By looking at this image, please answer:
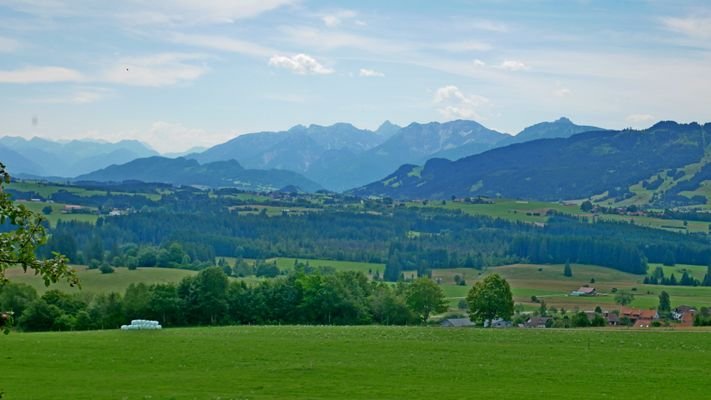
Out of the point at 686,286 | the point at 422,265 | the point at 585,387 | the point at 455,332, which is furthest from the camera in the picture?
the point at 422,265

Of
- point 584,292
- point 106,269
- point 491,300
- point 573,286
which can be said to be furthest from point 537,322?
point 106,269

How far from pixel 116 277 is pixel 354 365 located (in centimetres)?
9141

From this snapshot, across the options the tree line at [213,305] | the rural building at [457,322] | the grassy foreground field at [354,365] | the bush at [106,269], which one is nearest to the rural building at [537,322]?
the rural building at [457,322]

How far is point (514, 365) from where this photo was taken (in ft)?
136

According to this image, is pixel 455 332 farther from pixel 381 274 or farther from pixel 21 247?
pixel 381 274

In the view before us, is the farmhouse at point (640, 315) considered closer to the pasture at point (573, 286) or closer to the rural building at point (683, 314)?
the rural building at point (683, 314)

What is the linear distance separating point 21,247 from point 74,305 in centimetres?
7232

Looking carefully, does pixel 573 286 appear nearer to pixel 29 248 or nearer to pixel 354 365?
pixel 354 365

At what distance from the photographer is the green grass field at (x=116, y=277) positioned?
372 feet

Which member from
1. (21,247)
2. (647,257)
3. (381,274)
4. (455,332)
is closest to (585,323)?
(455,332)

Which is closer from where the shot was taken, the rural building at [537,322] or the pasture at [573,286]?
the rural building at [537,322]

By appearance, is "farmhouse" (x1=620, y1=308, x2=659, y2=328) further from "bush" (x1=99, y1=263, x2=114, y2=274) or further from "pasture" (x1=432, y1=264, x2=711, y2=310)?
"bush" (x1=99, y1=263, x2=114, y2=274)

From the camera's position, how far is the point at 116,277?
408 ft

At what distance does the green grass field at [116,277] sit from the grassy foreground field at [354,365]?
58.9m
